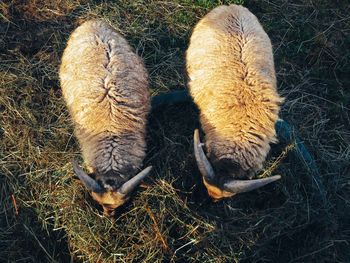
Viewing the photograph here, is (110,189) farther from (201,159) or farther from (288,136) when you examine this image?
(288,136)

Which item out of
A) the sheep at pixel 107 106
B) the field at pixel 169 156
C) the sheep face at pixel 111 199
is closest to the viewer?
the sheep face at pixel 111 199

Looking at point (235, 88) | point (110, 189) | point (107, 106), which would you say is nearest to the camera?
point (110, 189)

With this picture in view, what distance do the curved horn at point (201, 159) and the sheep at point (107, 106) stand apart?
2.52 feet

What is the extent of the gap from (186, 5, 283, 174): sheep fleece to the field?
1.82 ft

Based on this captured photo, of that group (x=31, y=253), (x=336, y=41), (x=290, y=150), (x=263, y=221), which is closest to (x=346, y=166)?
(x=290, y=150)

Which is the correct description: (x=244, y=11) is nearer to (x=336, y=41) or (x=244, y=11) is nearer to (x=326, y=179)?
(x=336, y=41)

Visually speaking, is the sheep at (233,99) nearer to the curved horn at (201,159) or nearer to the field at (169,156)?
the curved horn at (201,159)

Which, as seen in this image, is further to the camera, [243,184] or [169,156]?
[169,156]

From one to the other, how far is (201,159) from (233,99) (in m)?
1.02

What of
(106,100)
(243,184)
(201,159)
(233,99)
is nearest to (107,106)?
(106,100)

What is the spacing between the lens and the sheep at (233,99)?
203 inches

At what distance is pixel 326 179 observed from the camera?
6.24m

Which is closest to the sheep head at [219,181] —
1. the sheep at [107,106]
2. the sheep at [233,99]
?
the sheep at [233,99]

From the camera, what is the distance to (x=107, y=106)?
5398 mm
